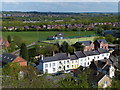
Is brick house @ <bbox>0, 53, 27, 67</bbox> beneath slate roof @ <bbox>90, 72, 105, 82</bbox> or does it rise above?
beneath

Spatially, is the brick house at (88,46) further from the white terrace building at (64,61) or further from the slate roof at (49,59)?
the slate roof at (49,59)

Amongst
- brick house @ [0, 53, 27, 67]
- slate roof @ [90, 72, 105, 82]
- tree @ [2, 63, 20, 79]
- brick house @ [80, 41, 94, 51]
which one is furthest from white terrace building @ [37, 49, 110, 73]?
slate roof @ [90, 72, 105, 82]

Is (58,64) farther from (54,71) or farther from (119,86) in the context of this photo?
(119,86)

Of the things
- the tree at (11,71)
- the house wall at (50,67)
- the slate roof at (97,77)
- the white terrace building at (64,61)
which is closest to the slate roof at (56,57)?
the white terrace building at (64,61)

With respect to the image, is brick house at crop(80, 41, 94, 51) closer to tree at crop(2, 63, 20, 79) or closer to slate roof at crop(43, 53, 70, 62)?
slate roof at crop(43, 53, 70, 62)

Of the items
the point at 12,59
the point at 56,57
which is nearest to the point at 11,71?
the point at 12,59

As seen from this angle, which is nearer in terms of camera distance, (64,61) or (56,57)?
(56,57)

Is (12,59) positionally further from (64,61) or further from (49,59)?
(64,61)

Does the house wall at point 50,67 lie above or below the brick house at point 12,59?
below
